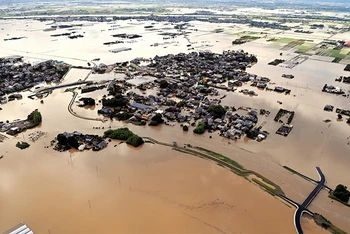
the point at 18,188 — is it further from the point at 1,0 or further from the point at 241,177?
the point at 1,0

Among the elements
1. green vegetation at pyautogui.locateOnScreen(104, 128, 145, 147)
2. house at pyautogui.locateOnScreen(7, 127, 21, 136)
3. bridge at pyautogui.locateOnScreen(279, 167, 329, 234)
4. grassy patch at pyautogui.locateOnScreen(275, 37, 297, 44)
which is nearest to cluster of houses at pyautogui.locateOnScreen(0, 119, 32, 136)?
house at pyautogui.locateOnScreen(7, 127, 21, 136)

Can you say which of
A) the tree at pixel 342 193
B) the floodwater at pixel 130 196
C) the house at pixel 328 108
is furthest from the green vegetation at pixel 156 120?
the house at pixel 328 108

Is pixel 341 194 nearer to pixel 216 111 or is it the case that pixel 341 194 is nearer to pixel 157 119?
pixel 216 111

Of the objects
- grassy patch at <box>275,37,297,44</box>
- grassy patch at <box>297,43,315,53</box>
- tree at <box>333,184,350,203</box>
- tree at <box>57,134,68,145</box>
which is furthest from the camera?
grassy patch at <box>275,37,297,44</box>

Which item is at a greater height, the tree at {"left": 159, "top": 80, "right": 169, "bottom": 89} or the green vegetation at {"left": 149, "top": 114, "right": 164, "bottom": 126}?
the green vegetation at {"left": 149, "top": 114, "right": 164, "bottom": 126}

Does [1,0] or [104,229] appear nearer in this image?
[104,229]

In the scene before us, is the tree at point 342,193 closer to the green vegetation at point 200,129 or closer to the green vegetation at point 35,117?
the green vegetation at point 200,129

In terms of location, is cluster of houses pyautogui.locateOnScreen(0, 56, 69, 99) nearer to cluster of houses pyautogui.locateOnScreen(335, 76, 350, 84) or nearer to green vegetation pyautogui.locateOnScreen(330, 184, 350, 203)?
green vegetation pyautogui.locateOnScreen(330, 184, 350, 203)

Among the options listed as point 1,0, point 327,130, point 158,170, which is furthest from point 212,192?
point 1,0
